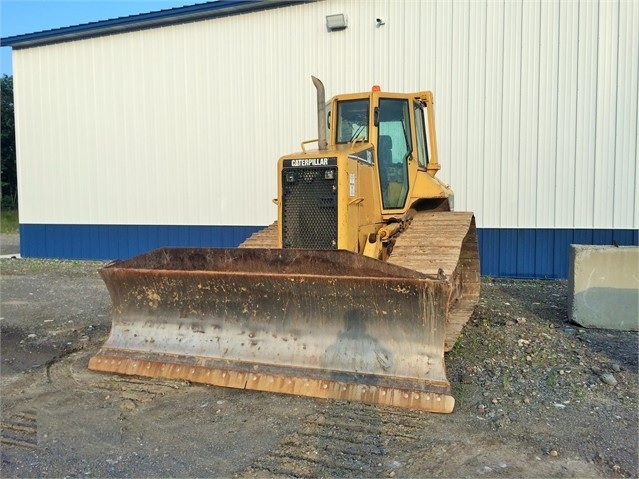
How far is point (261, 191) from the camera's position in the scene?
504 inches

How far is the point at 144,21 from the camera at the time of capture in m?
13.6

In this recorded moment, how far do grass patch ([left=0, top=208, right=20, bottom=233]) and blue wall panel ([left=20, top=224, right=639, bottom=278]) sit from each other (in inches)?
629

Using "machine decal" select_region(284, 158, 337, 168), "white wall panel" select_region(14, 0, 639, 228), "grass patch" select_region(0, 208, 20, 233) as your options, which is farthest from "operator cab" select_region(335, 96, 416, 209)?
"grass patch" select_region(0, 208, 20, 233)

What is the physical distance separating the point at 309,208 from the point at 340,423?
2231 mm

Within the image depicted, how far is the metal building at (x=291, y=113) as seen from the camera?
10445 mm

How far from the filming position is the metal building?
10.4 metres

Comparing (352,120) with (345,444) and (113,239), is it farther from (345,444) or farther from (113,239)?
(113,239)

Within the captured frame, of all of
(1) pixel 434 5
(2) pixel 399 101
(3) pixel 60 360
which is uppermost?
(1) pixel 434 5

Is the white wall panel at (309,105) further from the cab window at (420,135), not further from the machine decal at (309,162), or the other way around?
the machine decal at (309,162)

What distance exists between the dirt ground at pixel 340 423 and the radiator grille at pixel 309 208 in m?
1.58

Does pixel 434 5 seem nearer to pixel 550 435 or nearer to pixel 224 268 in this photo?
pixel 224 268

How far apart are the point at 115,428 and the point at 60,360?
7.08 ft

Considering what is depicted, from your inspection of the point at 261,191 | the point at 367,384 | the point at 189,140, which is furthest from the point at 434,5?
the point at 367,384

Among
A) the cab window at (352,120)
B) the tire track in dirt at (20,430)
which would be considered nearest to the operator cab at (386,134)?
the cab window at (352,120)
